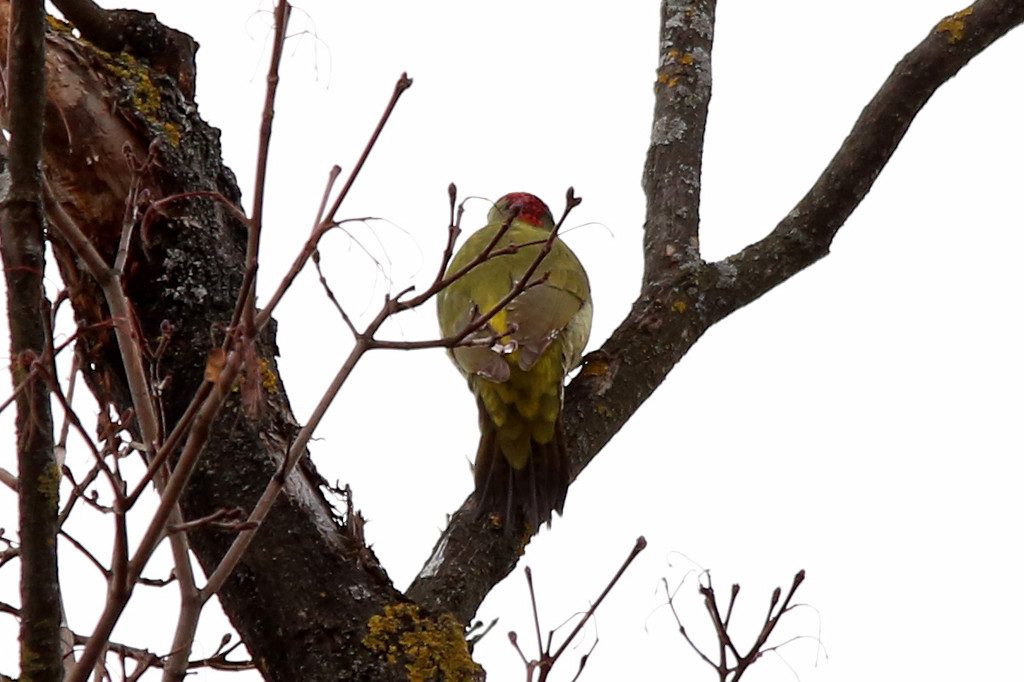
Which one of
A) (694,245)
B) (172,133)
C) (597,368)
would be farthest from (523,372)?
(172,133)

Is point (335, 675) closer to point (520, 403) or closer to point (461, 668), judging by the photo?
point (461, 668)

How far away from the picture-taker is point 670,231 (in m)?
3.54

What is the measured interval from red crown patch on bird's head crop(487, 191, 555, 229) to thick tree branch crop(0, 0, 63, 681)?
3693mm

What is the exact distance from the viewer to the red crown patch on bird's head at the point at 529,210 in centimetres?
517

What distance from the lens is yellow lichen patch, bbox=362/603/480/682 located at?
2160 millimetres

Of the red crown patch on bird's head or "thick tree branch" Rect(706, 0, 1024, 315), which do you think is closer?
"thick tree branch" Rect(706, 0, 1024, 315)

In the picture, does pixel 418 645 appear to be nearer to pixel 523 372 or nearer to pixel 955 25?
pixel 523 372

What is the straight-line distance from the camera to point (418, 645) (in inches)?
86.3

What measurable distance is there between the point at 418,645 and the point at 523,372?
4.10 feet

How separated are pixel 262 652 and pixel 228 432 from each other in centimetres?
40

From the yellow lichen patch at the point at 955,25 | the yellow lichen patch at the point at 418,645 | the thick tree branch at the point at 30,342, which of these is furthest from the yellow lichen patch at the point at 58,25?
the yellow lichen patch at the point at 955,25

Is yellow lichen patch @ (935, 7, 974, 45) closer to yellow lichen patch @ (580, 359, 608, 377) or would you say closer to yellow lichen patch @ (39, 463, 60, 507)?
yellow lichen patch @ (580, 359, 608, 377)

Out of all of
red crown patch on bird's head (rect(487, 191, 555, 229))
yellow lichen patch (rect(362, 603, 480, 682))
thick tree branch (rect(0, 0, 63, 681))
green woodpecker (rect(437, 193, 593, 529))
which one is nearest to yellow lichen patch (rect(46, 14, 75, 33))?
green woodpecker (rect(437, 193, 593, 529))

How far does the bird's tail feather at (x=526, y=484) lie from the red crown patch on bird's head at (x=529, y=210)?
1974 millimetres
